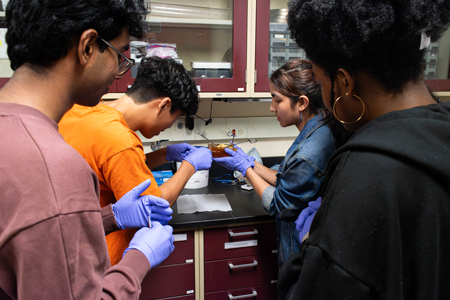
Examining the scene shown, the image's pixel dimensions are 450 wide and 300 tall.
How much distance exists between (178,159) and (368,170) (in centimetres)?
137

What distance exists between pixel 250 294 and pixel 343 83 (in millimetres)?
1367

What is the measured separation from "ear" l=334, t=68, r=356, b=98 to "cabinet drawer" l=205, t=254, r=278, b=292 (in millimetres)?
1205

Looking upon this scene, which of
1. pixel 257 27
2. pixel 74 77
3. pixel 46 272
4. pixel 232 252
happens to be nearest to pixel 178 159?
pixel 232 252

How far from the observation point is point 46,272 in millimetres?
435

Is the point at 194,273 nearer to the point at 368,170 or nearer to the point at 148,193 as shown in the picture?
the point at 148,193

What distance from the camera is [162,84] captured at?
122 centimetres

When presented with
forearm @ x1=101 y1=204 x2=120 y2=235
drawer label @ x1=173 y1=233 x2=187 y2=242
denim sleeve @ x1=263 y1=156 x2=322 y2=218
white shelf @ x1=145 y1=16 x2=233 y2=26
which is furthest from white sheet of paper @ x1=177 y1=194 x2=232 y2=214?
white shelf @ x1=145 y1=16 x2=233 y2=26

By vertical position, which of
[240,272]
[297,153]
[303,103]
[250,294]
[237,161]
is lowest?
[250,294]

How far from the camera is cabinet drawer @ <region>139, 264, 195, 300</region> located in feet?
4.77

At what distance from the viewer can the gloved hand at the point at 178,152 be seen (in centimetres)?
170

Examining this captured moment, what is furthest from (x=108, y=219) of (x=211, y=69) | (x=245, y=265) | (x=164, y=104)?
(x=211, y=69)

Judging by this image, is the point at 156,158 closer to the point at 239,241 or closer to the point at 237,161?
the point at 237,161

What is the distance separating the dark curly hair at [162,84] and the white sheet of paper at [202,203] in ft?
1.86

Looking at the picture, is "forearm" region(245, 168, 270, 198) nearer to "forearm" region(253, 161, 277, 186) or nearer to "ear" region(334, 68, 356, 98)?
"forearm" region(253, 161, 277, 186)
